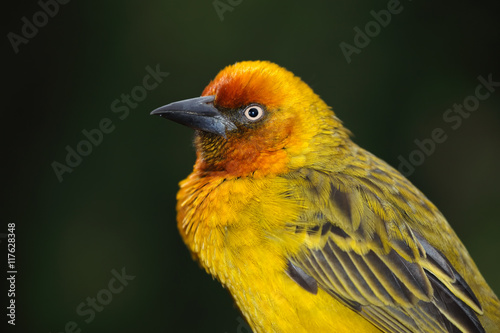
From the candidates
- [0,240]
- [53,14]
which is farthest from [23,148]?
[53,14]

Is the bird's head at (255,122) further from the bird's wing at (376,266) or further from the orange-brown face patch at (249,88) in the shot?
the bird's wing at (376,266)

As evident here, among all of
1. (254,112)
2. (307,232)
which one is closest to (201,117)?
(254,112)

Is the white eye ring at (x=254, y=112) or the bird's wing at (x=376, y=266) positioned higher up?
the white eye ring at (x=254, y=112)

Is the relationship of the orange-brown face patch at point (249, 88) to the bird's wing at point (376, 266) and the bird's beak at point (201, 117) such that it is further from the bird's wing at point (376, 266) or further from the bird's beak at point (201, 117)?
the bird's wing at point (376, 266)

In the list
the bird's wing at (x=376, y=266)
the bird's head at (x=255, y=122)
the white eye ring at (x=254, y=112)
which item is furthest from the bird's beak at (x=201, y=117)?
the bird's wing at (x=376, y=266)

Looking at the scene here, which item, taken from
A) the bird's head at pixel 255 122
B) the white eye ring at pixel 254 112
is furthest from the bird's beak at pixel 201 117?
the white eye ring at pixel 254 112

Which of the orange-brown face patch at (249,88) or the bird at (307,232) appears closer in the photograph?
the bird at (307,232)
